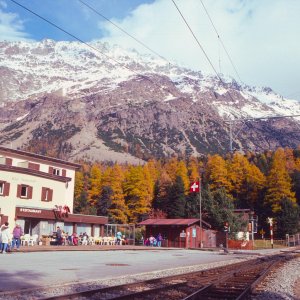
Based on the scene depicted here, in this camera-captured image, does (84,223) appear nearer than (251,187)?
Yes

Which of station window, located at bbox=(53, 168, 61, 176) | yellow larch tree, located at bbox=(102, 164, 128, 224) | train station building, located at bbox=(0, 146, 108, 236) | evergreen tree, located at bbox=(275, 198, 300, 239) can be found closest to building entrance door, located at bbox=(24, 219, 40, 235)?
train station building, located at bbox=(0, 146, 108, 236)

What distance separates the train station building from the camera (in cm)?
4425

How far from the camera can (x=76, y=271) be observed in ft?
51.8

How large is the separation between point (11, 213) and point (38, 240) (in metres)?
4.93

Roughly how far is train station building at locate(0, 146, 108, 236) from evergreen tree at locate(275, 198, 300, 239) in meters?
36.1

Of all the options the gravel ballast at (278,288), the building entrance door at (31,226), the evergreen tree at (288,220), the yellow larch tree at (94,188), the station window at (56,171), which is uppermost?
the yellow larch tree at (94,188)

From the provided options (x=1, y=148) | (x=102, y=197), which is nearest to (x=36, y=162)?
(x=1, y=148)

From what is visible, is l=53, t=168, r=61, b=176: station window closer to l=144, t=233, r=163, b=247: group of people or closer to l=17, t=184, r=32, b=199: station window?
l=17, t=184, r=32, b=199: station window

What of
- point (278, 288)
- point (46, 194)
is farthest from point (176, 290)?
point (46, 194)

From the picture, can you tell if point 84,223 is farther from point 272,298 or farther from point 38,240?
point 272,298

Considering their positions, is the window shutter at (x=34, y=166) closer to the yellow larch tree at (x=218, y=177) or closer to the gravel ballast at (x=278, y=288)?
the gravel ballast at (x=278, y=288)

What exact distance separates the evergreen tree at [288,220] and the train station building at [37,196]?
36.1 m

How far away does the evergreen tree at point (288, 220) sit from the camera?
75688mm

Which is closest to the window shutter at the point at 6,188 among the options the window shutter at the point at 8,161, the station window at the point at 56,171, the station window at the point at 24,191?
the station window at the point at 24,191
